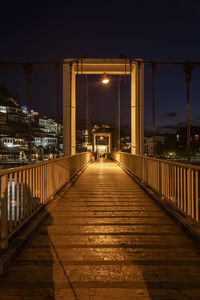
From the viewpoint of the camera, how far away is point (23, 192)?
2.80 metres

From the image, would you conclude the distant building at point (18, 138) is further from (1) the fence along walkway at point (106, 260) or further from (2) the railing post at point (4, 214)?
(2) the railing post at point (4, 214)

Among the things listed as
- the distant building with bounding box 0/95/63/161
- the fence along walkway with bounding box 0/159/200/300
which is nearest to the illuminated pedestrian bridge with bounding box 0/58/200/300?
the fence along walkway with bounding box 0/159/200/300

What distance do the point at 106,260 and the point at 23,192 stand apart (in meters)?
1.39

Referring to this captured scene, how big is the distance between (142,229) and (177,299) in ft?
4.30

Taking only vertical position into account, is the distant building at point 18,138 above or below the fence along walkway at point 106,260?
above

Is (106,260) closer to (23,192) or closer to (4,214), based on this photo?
(4,214)

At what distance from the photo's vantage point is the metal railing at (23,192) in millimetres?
2203

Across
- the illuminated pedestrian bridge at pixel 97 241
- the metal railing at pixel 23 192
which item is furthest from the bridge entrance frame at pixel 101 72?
the metal railing at pixel 23 192

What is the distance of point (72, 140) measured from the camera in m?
9.85

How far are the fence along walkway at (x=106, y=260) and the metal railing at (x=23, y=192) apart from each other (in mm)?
305

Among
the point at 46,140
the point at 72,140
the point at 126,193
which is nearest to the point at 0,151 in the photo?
the point at 46,140

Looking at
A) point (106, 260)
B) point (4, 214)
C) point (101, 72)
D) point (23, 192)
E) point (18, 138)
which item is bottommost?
point (106, 260)

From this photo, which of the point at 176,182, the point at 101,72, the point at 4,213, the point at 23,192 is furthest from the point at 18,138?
the point at 4,213

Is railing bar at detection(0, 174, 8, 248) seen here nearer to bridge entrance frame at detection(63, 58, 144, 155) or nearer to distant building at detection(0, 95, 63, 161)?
bridge entrance frame at detection(63, 58, 144, 155)
